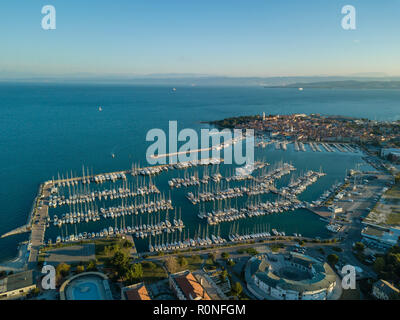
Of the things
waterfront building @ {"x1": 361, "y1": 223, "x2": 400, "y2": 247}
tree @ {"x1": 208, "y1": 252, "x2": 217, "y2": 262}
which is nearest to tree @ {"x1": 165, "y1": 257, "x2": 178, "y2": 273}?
tree @ {"x1": 208, "y1": 252, "x2": 217, "y2": 262}

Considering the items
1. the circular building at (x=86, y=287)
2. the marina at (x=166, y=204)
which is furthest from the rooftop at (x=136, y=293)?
the marina at (x=166, y=204)

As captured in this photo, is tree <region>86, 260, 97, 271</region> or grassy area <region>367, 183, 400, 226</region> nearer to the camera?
tree <region>86, 260, 97, 271</region>

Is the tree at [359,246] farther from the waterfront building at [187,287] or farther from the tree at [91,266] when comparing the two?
the tree at [91,266]

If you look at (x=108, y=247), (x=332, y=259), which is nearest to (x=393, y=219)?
(x=332, y=259)

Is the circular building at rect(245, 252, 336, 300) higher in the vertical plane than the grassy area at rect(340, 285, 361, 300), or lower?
higher

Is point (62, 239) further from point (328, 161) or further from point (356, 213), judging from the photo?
point (328, 161)

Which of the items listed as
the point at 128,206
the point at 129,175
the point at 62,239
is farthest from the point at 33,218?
the point at 129,175

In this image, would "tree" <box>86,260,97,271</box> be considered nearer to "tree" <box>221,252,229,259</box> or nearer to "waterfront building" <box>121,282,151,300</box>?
"waterfront building" <box>121,282,151,300</box>
